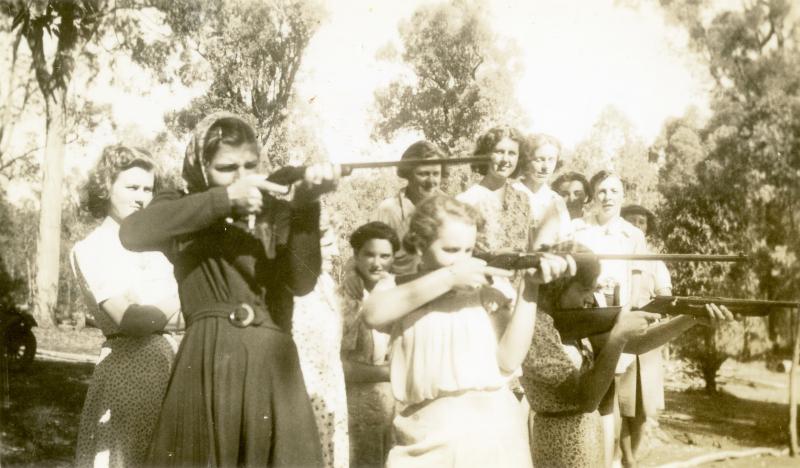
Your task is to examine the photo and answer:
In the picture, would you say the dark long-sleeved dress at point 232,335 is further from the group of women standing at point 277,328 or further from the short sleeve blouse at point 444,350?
the short sleeve blouse at point 444,350

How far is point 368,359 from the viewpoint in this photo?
4.03m

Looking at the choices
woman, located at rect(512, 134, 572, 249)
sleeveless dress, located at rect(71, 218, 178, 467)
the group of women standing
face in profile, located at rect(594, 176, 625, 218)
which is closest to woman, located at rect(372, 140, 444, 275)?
woman, located at rect(512, 134, 572, 249)

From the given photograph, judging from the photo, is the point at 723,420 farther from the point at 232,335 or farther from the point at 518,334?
the point at 232,335

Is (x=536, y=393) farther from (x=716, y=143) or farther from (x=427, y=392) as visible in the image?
(x=716, y=143)

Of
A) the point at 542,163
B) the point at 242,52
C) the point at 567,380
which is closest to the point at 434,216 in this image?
the point at 567,380

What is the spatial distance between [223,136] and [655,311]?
2366 mm

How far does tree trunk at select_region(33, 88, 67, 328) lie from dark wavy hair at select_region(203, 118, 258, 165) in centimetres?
511

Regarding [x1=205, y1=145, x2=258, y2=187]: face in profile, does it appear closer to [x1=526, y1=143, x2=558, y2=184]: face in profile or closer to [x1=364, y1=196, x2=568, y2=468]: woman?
[x1=364, y1=196, x2=568, y2=468]: woman

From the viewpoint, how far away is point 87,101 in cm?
713

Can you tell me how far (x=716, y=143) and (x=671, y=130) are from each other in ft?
1.40

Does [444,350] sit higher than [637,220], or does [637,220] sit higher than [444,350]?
[637,220]

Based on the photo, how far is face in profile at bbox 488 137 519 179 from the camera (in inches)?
171

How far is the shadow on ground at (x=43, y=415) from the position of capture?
5.91m

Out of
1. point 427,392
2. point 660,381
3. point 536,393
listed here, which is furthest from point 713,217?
point 427,392
